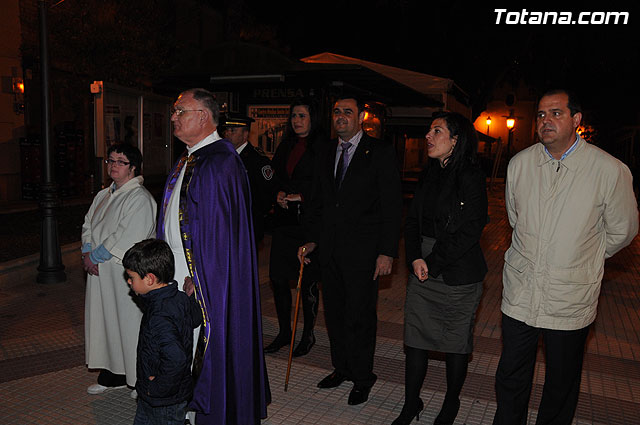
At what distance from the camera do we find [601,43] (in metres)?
20.4

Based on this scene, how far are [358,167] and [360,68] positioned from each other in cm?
537

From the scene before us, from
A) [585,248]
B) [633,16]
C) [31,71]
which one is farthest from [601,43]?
[585,248]

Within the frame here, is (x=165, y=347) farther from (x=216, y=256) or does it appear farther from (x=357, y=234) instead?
(x=357, y=234)

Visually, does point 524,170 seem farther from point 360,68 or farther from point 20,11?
point 20,11

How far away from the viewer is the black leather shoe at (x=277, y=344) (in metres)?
5.10

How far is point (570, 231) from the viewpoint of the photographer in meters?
3.15

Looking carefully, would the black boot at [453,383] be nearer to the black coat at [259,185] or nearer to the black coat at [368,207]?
the black coat at [368,207]

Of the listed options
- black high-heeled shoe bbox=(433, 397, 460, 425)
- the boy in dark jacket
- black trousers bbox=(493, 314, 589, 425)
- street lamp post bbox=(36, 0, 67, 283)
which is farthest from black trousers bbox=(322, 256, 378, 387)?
street lamp post bbox=(36, 0, 67, 283)

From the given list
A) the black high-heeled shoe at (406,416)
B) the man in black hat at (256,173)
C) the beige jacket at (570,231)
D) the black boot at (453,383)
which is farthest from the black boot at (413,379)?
the man in black hat at (256,173)

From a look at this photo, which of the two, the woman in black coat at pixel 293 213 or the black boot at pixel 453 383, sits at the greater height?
the woman in black coat at pixel 293 213

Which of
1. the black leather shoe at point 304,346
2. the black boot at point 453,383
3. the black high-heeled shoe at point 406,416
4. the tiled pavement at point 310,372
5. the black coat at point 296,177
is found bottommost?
the tiled pavement at point 310,372

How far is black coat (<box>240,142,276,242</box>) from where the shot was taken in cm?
493

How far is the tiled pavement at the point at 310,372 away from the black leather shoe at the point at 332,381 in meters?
0.05

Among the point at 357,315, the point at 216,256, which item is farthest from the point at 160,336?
the point at 357,315
